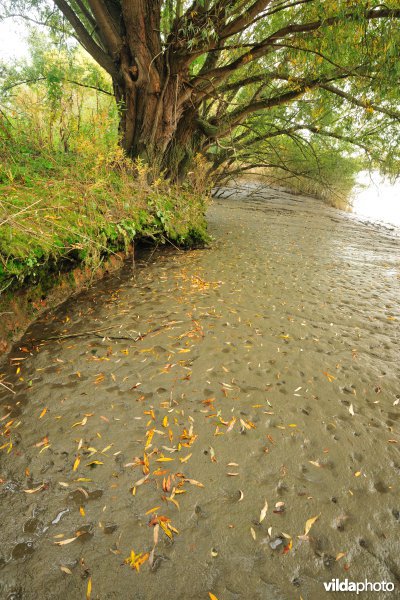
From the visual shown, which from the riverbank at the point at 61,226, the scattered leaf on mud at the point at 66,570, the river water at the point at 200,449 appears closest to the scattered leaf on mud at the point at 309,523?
the river water at the point at 200,449

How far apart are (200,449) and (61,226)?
9.20 ft

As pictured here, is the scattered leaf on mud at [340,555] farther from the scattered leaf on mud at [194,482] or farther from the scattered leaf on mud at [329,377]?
the scattered leaf on mud at [329,377]

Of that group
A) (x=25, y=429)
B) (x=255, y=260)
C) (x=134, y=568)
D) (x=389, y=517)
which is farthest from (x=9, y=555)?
(x=255, y=260)

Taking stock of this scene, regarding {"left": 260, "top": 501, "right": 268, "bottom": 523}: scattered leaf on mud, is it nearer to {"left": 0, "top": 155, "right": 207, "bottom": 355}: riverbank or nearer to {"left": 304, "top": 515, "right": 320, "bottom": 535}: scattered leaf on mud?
{"left": 304, "top": 515, "right": 320, "bottom": 535}: scattered leaf on mud

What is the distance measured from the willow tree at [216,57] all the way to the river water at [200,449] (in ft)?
10.3

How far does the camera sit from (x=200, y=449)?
2.28 metres

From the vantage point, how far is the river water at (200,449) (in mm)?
1657

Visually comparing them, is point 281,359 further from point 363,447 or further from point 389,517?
point 389,517

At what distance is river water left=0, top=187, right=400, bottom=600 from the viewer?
1.66m

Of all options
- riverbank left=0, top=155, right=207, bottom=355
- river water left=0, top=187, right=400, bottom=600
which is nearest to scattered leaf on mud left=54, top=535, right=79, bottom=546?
river water left=0, top=187, right=400, bottom=600

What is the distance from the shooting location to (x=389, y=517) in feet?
6.22

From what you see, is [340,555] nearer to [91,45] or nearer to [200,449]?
[200,449]

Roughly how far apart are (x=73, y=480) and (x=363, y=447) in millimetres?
2031

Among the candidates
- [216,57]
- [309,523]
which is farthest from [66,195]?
[216,57]
